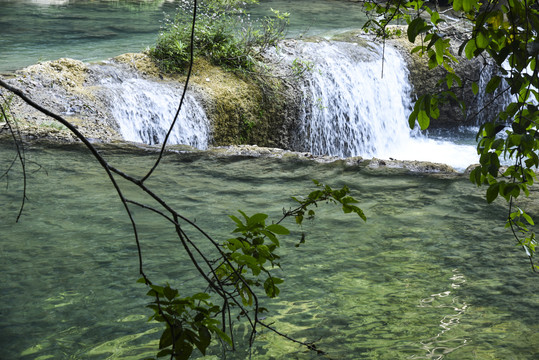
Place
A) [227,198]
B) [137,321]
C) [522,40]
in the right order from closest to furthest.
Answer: [522,40] < [137,321] < [227,198]

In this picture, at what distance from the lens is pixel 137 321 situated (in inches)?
156

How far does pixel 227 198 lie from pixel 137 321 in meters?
2.58

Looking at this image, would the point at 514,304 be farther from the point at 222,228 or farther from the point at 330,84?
the point at 330,84

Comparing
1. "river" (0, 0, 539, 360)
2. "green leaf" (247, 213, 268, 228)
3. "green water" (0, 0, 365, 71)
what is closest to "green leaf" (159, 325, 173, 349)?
"green leaf" (247, 213, 268, 228)

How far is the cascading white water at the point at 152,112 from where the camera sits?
9.12m

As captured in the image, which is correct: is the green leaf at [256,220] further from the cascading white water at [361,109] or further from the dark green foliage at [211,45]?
the cascading white water at [361,109]

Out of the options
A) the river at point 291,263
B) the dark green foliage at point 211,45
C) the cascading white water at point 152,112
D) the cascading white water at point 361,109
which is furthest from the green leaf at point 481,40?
the cascading white water at point 361,109

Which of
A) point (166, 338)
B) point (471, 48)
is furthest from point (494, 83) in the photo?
point (166, 338)

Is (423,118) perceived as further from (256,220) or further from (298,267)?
(298,267)

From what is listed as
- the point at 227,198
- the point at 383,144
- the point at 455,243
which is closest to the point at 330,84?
the point at 383,144

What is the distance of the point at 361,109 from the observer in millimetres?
12359

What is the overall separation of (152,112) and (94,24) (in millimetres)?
8395

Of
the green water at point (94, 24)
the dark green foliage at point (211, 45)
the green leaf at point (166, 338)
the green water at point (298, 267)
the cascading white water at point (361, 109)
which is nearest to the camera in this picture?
the green leaf at point (166, 338)

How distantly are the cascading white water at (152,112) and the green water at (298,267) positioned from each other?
180cm
